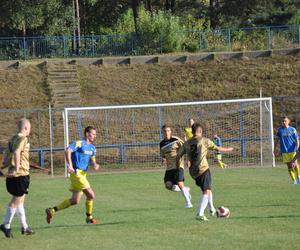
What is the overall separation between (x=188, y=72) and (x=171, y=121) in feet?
21.0

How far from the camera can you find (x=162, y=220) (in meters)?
13.4

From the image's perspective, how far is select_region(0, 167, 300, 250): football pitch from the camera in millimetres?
10914

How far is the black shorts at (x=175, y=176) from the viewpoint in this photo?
51.4 ft

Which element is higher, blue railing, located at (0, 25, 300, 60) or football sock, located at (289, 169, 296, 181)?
blue railing, located at (0, 25, 300, 60)

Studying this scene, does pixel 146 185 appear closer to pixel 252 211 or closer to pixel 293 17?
pixel 252 211

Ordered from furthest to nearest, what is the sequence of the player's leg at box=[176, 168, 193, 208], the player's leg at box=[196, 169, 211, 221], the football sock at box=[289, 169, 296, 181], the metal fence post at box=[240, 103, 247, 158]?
the metal fence post at box=[240, 103, 247, 158] < the football sock at box=[289, 169, 296, 181] < the player's leg at box=[176, 168, 193, 208] < the player's leg at box=[196, 169, 211, 221]

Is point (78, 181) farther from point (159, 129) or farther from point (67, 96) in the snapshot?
point (67, 96)

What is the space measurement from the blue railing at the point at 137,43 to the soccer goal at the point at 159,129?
383 inches

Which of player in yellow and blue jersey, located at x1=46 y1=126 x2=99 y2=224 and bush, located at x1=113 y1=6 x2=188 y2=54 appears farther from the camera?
bush, located at x1=113 y1=6 x2=188 y2=54

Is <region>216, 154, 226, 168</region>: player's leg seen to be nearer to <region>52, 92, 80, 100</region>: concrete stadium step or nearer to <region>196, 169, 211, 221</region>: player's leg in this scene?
<region>52, 92, 80, 100</region>: concrete stadium step

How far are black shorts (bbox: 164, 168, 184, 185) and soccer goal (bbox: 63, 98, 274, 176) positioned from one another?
1447 centimetres

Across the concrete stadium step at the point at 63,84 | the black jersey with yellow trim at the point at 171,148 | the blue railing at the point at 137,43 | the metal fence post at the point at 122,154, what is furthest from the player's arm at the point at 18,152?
the blue railing at the point at 137,43

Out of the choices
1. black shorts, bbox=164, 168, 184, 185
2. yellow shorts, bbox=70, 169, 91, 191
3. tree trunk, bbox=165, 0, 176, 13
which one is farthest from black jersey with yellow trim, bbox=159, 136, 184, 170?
tree trunk, bbox=165, 0, 176, 13

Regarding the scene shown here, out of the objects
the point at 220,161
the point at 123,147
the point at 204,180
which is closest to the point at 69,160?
the point at 204,180
